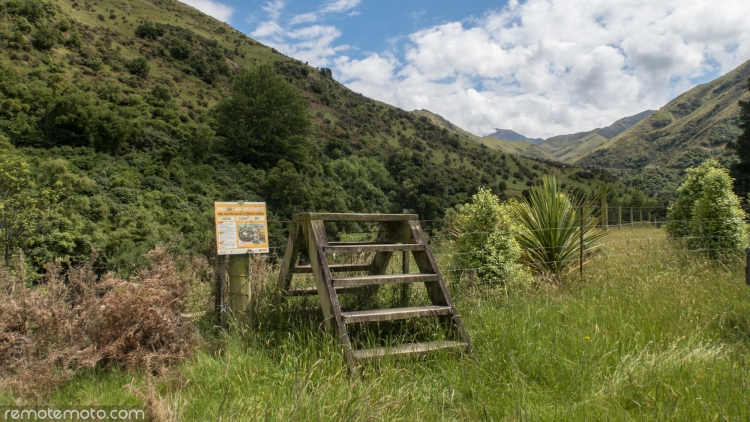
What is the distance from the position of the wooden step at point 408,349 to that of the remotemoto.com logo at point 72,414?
4.24ft

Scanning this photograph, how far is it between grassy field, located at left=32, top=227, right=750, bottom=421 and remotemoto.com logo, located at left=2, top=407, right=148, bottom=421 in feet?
0.33

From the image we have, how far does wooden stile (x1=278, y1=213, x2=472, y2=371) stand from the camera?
293 centimetres

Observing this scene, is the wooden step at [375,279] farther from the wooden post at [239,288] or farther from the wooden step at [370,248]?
the wooden post at [239,288]

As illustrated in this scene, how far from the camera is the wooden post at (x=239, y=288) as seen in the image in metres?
3.44

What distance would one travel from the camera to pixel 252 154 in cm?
6075

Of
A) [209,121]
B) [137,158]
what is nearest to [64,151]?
[137,158]

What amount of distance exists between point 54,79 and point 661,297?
62695mm

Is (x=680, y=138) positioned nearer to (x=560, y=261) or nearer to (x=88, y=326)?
(x=560, y=261)

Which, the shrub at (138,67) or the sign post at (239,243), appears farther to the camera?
the shrub at (138,67)

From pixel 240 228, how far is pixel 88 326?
1.28 meters

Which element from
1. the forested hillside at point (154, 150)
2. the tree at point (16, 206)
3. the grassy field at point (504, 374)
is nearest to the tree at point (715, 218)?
the grassy field at point (504, 374)

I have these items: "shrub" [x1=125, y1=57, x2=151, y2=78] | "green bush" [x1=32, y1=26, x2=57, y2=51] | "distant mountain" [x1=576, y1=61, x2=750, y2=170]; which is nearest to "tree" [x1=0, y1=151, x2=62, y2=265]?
"green bush" [x1=32, y1=26, x2=57, y2=51]

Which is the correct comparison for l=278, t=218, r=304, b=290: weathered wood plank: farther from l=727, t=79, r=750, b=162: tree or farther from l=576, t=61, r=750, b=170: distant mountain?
l=576, t=61, r=750, b=170: distant mountain

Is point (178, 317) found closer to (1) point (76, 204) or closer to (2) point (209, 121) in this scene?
(1) point (76, 204)
